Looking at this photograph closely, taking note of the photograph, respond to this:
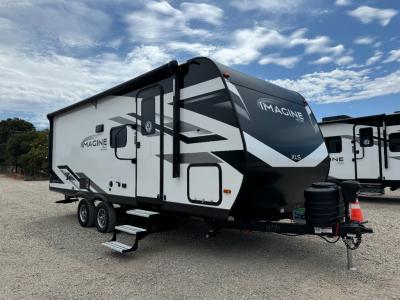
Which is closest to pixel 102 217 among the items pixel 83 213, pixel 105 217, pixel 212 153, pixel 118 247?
pixel 105 217

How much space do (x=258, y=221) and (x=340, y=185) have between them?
123 cm

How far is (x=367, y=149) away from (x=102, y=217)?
8.88m

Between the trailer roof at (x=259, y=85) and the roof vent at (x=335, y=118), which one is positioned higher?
the roof vent at (x=335, y=118)

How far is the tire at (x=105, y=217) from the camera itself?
7039mm

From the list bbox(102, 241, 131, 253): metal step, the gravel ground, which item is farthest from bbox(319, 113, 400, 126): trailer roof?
bbox(102, 241, 131, 253): metal step

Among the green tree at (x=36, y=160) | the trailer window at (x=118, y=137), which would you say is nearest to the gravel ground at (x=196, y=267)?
the trailer window at (x=118, y=137)

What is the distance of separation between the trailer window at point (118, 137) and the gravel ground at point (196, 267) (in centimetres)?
186

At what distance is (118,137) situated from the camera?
692 cm

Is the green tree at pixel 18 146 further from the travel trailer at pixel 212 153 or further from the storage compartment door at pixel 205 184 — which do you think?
the storage compartment door at pixel 205 184

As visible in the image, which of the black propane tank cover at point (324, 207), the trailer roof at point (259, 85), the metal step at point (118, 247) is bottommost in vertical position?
the metal step at point (118, 247)

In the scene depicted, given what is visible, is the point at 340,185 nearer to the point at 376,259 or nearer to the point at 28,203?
the point at 376,259

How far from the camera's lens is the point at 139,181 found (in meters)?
6.23

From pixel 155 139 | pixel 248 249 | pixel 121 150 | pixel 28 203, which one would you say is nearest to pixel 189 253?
pixel 248 249

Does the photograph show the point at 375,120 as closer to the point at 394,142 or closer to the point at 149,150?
the point at 394,142
